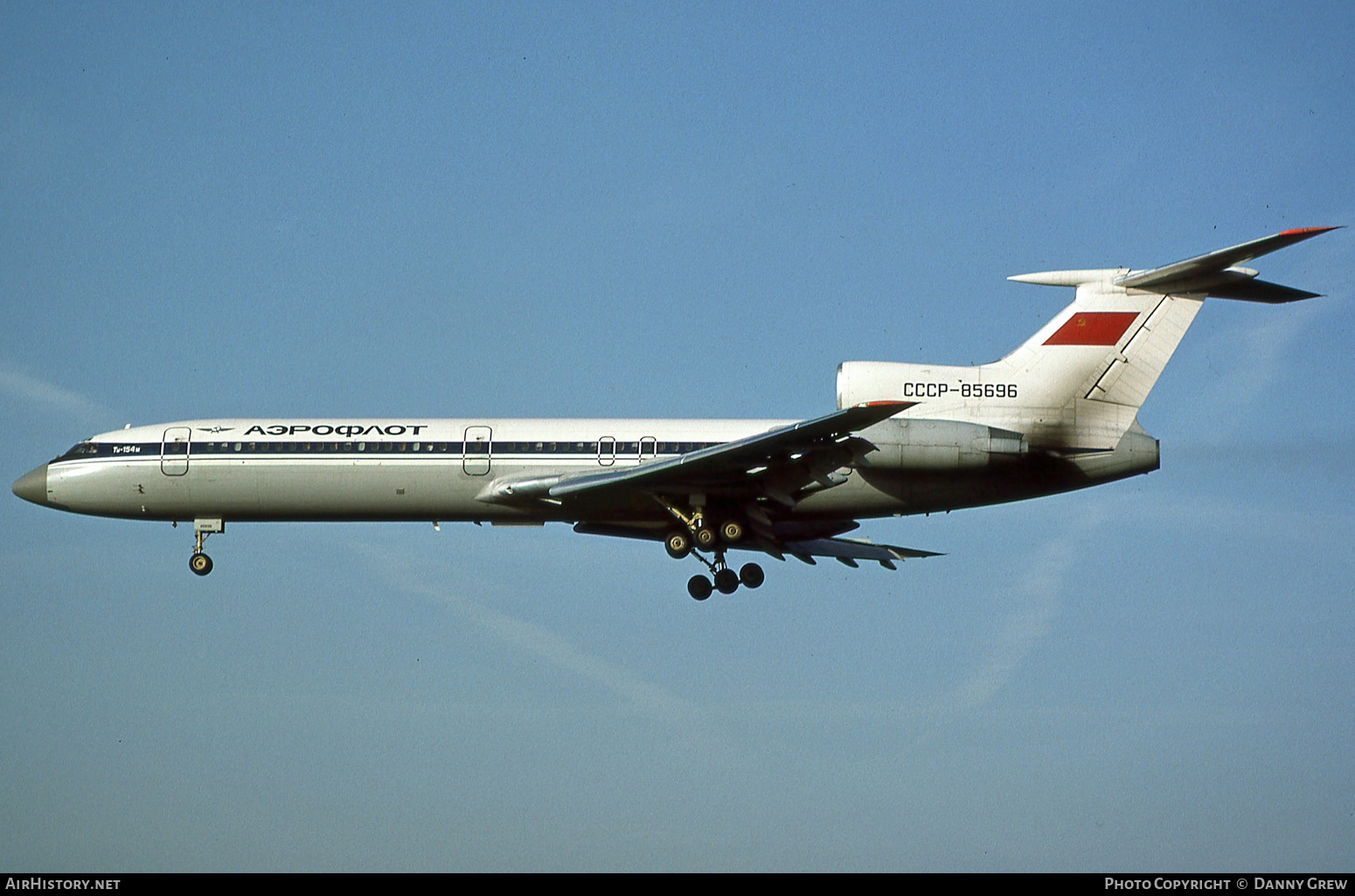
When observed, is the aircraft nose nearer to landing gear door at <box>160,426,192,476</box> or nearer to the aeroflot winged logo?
landing gear door at <box>160,426,192,476</box>

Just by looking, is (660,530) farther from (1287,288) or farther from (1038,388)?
(1287,288)

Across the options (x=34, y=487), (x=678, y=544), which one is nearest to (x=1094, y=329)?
(x=678, y=544)

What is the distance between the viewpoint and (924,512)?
3275 centimetres

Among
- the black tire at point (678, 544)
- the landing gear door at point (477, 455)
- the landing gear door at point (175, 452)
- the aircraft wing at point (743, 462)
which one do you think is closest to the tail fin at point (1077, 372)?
the aircraft wing at point (743, 462)

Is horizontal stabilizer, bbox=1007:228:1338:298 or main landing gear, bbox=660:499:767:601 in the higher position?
horizontal stabilizer, bbox=1007:228:1338:298

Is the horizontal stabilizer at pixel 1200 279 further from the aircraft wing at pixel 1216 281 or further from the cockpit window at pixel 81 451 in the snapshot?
the cockpit window at pixel 81 451

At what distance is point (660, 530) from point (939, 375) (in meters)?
7.53

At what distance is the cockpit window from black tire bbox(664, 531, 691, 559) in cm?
1374

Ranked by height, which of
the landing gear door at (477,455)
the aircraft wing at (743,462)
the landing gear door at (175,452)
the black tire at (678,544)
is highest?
the landing gear door at (175,452)

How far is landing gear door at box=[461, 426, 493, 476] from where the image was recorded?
3334 cm

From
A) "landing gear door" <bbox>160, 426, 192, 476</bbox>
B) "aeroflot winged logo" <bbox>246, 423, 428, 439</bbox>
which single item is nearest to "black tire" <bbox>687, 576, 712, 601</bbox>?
"aeroflot winged logo" <bbox>246, 423, 428, 439</bbox>

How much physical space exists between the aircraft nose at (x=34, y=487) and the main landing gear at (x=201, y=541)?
398 centimetres

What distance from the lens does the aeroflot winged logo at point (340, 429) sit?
1341 inches
